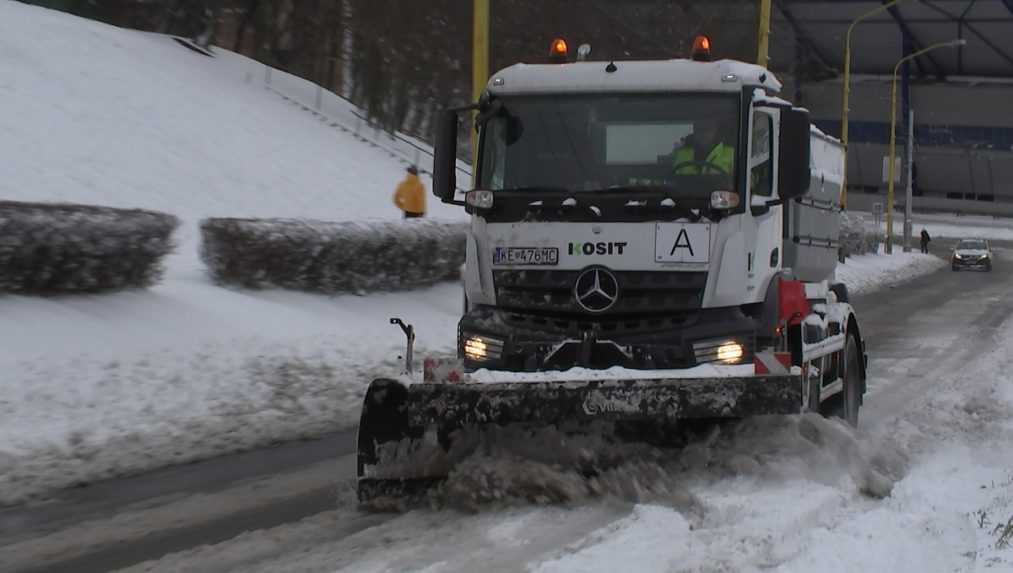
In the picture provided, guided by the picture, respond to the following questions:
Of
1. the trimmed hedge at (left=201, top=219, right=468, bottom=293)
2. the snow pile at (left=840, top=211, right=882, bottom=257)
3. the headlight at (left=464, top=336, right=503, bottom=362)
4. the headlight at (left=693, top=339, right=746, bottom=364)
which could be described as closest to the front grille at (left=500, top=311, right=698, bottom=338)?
the headlight at (left=693, top=339, right=746, bottom=364)

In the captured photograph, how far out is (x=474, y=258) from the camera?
9117 millimetres

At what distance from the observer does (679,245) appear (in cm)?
853

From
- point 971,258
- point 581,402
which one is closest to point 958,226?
point 971,258

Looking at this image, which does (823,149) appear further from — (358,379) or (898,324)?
(898,324)

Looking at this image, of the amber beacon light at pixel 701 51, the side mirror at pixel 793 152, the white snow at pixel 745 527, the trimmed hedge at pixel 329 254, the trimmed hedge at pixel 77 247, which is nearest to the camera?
the white snow at pixel 745 527

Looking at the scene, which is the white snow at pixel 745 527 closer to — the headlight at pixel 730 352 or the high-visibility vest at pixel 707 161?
the headlight at pixel 730 352

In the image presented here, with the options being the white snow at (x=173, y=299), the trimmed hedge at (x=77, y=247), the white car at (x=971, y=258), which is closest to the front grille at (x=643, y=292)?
the white snow at (x=173, y=299)

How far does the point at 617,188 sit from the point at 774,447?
A: 6.02ft

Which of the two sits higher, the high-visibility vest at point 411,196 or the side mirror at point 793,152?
the high-visibility vest at point 411,196

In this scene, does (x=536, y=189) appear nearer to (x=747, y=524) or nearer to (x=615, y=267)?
(x=615, y=267)

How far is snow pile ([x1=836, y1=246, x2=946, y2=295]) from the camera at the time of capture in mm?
38531

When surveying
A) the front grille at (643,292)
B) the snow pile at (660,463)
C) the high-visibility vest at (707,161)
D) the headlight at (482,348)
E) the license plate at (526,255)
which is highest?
the high-visibility vest at (707,161)

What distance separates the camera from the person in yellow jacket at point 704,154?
877 centimetres

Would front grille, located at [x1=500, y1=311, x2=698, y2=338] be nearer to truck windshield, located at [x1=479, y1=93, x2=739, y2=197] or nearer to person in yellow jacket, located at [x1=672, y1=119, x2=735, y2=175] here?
truck windshield, located at [x1=479, y1=93, x2=739, y2=197]
